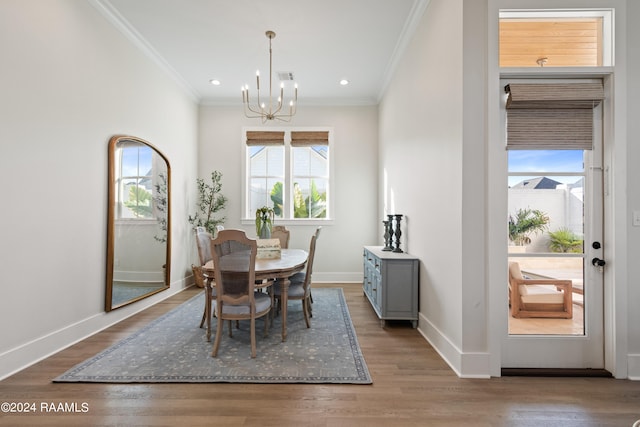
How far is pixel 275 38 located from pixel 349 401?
3847 millimetres

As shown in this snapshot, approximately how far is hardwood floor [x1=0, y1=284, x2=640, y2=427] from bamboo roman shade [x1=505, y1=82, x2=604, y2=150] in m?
1.73

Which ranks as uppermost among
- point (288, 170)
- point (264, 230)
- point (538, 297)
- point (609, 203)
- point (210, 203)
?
point (288, 170)

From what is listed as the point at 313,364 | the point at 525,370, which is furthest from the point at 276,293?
the point at 525,370

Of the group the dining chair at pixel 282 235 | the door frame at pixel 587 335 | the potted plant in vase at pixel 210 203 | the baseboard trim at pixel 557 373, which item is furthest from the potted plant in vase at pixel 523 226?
the potted plant in vase at pixel 210 203

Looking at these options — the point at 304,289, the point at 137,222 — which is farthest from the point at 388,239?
the point at 137,222

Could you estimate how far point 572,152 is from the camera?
235 cm

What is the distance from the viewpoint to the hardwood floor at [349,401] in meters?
1.77

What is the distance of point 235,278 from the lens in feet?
8.32

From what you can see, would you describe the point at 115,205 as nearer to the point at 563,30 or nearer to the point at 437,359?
the point at 437,359

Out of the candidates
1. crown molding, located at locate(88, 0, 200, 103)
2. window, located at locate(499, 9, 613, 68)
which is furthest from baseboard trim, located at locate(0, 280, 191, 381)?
window, located at locate(499, 9, 613, 68)

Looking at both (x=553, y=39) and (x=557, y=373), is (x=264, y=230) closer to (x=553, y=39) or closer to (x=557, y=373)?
(x=557, y=373)

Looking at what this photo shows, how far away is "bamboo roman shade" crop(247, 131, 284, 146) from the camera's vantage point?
5652 mm

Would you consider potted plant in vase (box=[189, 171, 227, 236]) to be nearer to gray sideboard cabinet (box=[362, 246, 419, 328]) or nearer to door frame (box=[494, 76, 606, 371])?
Answer: gray sideboard cabinet (box=[362, 246, 419, 328])

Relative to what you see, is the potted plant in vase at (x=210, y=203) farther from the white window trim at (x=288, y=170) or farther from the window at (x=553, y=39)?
the window at (x=553, y=39)
